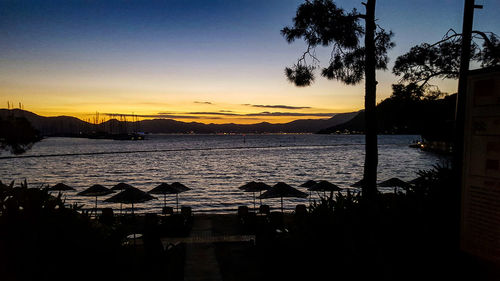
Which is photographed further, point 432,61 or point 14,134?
point 14,134

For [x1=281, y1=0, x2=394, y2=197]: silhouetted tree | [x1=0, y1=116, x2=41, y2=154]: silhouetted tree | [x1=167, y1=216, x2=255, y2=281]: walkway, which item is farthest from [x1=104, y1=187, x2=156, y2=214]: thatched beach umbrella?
[x1=0, y1=116, x2=41, y2=154]: silhouetted tree

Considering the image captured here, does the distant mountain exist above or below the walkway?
above

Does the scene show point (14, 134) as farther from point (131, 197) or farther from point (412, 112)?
point (412, 112)

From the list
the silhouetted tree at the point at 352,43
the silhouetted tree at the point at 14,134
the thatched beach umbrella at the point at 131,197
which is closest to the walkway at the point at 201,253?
the thatched beach umbrella at the point at 131,197

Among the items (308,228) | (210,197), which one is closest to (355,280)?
(308,228)

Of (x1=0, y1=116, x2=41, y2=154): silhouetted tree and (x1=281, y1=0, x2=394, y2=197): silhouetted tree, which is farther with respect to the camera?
(x1=0, y1=116, x2=41, y2=154): silhouetted tree

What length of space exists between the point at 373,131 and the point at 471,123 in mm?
5293

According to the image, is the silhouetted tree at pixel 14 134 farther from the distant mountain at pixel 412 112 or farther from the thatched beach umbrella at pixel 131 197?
the distant mountain at pixel 412 112

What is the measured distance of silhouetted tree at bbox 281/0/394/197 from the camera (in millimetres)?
8078

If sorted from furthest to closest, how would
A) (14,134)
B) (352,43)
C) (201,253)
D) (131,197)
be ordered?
1. (14,134)
2. (131,197)
3. (201,253)
4. (352,43)

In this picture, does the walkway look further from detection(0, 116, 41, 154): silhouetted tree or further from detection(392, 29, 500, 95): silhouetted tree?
detection(0, 116, 41, 154): silhouetted tree

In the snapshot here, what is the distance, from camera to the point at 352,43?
8398 millimetres

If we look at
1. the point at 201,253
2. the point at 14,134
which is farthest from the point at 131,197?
the point at 14,134

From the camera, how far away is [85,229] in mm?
5098
